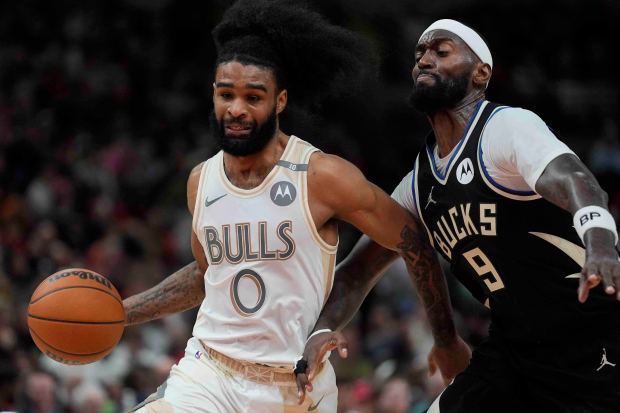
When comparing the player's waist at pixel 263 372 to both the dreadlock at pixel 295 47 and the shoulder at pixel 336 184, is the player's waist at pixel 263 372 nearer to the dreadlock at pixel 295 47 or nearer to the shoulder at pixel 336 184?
the shoulder at pixel 336 184

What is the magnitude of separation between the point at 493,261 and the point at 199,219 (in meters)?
1.48

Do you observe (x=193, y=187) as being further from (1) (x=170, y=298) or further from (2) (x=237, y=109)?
(1) (x=170, y=298)

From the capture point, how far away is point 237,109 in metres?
5.54

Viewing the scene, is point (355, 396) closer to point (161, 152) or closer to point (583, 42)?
point (161, 152)

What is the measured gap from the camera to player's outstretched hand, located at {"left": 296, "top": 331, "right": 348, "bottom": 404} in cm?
525

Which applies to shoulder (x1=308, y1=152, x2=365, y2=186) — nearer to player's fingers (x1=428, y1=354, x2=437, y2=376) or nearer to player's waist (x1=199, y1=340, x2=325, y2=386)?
player's waist (x1=199, y1=340, x2=325, y2=386)

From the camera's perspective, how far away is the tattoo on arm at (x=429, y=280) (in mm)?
5863

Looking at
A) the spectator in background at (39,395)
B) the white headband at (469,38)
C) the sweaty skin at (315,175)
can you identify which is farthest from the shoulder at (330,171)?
the spectator in background at (39,395)

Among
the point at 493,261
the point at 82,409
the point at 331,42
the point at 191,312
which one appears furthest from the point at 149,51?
the point at 493,261

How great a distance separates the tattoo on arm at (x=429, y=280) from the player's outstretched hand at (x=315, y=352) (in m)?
0.73

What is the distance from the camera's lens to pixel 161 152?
609 inches

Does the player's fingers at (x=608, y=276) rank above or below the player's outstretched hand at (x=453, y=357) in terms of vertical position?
above

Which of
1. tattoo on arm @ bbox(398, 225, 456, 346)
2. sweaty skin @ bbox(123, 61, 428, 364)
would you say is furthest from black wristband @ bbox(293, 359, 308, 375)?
tattoo on arm @ bbox(398, 225, 456, 346)

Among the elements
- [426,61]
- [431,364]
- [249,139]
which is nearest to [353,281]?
[431,364]
